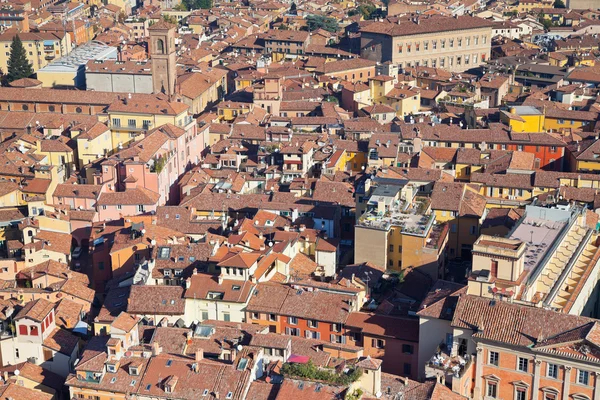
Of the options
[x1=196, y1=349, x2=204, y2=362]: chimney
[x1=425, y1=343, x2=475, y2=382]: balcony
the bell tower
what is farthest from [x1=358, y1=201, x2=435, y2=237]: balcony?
the bell tower

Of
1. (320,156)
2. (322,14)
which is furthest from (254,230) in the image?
(322,14)

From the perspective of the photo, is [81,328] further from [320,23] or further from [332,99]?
[320,23]

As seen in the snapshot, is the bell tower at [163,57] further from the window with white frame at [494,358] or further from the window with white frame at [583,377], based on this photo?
the window with white frame at [583,377]

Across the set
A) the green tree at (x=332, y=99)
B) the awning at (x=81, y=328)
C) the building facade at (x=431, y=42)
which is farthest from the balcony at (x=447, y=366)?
the building facade at (x=431, y=42)

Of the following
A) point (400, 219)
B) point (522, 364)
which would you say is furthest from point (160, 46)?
point (522, 364)

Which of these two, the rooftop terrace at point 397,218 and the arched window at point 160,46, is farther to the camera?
the arched window at point 160,46
